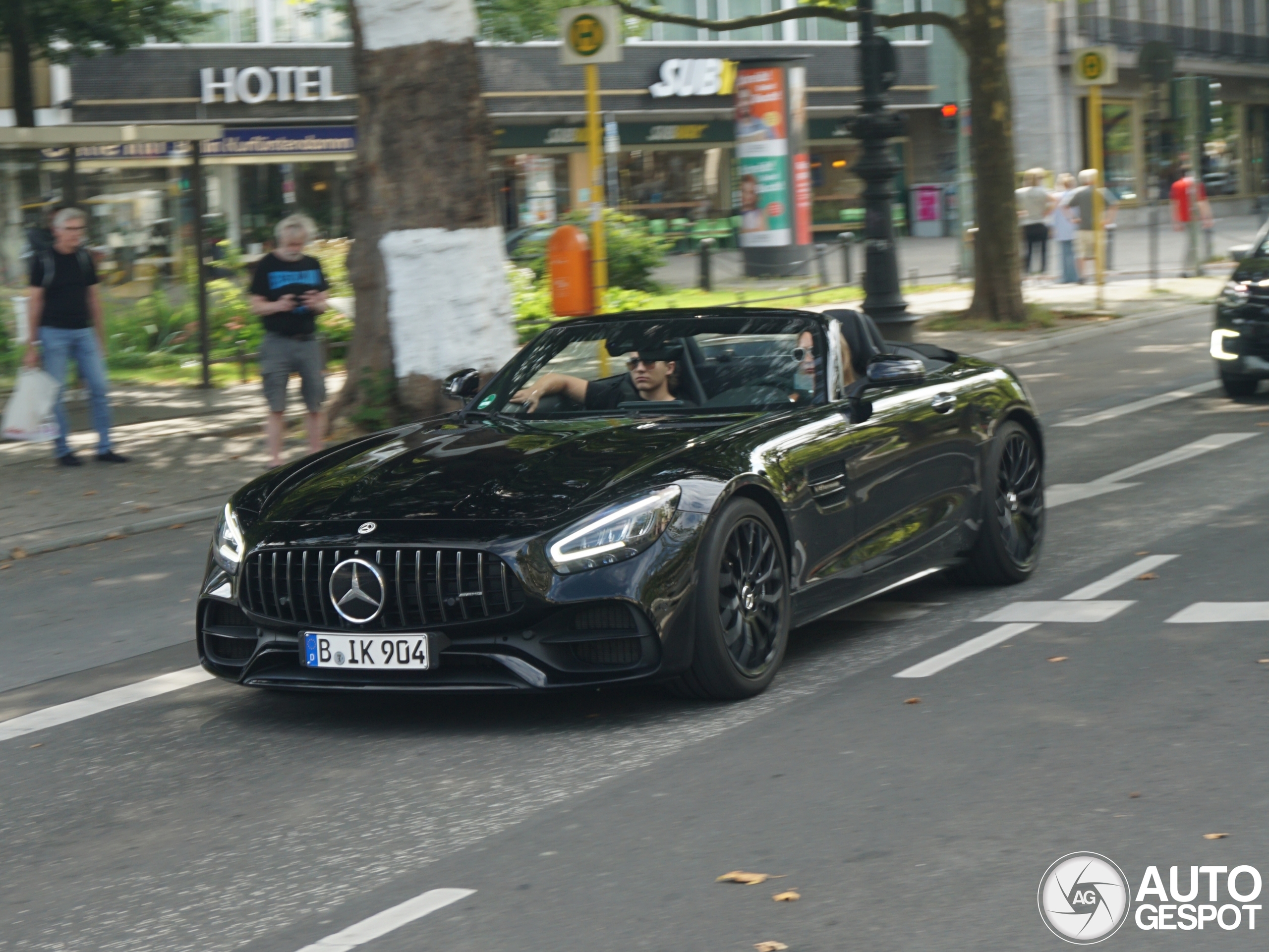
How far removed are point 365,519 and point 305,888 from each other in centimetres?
163

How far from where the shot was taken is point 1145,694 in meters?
5.93

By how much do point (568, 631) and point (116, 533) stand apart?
5.80m

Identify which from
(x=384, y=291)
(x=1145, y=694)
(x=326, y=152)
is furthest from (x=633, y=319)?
(x=326, y=152)

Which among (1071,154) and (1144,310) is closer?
(1144,310)

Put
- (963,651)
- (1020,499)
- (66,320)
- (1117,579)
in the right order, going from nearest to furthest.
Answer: (963,651)
(1117,579)
(1020,499)
(66,320)

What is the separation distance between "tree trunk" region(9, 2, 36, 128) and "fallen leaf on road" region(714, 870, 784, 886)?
16319 mm

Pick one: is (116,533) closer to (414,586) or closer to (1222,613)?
(414,586)

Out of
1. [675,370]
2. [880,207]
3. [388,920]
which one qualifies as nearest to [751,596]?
[675,370]

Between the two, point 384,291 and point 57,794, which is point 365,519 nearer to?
point 57,794

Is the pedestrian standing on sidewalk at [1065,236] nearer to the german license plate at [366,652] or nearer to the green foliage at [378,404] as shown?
the green foliage at [378,404]

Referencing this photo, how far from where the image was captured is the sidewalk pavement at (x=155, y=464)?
10953 mm

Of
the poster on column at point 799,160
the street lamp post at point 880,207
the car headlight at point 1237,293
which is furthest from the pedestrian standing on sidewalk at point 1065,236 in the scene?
the car headlight at point 1237,293

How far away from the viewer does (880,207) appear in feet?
58.4

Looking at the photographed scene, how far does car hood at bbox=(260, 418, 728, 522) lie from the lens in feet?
19.2
